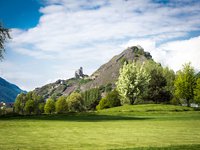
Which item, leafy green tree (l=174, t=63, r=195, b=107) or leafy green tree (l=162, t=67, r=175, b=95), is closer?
leafy green tree (l=174, t=63, r=195, b=107)

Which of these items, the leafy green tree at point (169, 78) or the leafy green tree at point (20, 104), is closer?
the leafy green tree at point (169, 78)

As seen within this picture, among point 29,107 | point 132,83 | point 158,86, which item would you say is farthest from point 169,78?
point 29,107

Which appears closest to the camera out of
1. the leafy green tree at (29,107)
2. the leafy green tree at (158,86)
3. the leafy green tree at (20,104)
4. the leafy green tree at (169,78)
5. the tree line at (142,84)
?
the tree line at (142,84)

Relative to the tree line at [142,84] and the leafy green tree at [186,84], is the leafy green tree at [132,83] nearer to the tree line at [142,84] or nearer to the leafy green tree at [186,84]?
the tree line at [142,84]

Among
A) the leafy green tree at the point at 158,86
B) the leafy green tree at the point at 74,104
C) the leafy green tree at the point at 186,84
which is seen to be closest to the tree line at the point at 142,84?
the leafy green tree at the point at 186,84

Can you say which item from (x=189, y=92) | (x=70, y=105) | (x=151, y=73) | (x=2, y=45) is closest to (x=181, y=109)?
(x=189, y=92)

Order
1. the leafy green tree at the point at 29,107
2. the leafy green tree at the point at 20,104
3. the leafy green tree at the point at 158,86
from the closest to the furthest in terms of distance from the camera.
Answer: the leafy green tree at the point at 158,86 < the leafy green tree at the point at 29,107 < the leafy green tree at the point at 20,104

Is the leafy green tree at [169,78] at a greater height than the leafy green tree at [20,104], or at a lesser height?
greater

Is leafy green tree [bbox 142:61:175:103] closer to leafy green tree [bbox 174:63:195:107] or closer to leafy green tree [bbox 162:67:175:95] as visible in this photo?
leafy green tree [bbox 162:67:175:95]

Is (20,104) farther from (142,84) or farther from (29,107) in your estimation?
(142,84)

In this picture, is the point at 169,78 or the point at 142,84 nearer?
the point at 142,84

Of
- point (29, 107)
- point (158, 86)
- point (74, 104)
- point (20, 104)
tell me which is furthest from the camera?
point (74, 104)

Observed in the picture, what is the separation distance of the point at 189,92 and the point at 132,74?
19.5m

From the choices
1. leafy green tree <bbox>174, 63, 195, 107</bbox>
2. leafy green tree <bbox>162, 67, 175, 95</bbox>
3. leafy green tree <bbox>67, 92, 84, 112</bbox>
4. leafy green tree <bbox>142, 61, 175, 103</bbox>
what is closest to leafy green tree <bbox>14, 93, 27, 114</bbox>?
leafy green tree <bbox>67, 92, 84, 112</bbox>
